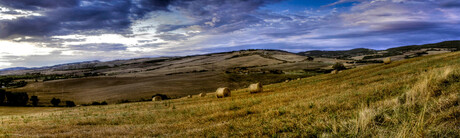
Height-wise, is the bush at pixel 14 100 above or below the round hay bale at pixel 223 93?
below

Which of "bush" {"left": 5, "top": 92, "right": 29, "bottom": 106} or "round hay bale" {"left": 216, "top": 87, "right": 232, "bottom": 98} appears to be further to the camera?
"bush" {"left": 5, "top": 92, "right": 29, "bottom": 106}

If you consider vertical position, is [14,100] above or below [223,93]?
below

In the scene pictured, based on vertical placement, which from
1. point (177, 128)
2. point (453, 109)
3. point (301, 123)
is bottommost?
point (177, 128)

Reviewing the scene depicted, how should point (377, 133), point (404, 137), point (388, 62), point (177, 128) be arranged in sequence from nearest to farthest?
point (404, 137), point (377, 133), point (177, 128), point (388, 62)

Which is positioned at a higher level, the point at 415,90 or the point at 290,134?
the point at 415,90

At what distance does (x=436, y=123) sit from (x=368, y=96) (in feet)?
16.7

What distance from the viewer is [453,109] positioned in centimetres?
631

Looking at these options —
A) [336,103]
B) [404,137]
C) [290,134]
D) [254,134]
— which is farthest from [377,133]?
[336,103]

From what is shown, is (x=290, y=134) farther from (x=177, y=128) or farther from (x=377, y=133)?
(x=177, y=128)

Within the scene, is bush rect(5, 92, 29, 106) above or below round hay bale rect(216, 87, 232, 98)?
below

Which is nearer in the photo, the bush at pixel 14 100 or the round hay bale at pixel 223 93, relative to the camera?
the round hay bale at pixel 223 93

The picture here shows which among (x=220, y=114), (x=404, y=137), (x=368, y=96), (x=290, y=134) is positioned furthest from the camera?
(x=220, y=114)

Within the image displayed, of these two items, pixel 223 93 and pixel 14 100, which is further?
pixel 14 100

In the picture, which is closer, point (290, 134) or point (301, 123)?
point (290, 134)
